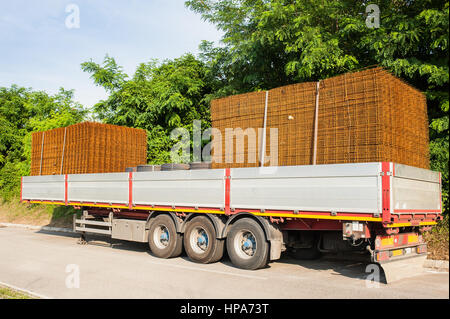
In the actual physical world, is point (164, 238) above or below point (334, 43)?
below

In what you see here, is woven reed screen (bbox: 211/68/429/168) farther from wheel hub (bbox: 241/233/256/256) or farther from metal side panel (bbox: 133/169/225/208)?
wheel hub (bbox: 241/233/256/256)

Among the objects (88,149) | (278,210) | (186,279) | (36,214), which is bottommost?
(186,279)

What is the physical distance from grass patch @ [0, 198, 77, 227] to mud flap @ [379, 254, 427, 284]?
14757 mm

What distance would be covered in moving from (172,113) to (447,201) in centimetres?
1039

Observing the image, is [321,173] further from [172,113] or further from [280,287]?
[172,113]

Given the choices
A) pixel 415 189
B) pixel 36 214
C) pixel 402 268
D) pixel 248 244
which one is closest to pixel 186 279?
pixel 248 244

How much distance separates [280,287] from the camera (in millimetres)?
6750

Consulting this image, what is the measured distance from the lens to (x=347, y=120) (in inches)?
302

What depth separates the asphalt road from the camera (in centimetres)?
635

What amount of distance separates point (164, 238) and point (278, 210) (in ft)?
11.5

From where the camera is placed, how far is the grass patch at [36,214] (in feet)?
63.0

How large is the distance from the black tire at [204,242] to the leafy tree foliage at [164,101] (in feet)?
24.3

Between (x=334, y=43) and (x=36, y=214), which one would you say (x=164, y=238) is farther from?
(x=36, y=214)

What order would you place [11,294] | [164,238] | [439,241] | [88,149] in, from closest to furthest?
[11,294] < [439,241] < [164,238] < [88,149]
